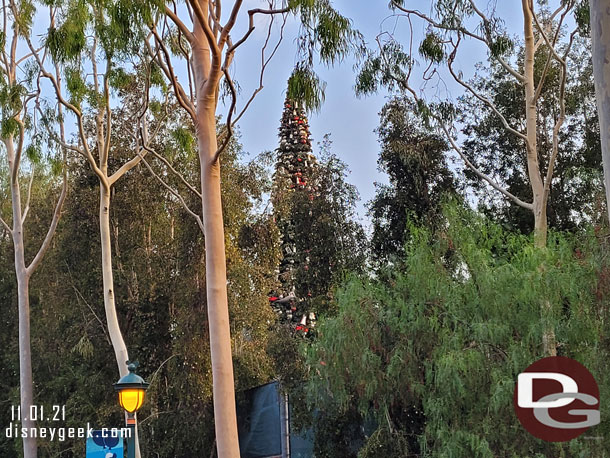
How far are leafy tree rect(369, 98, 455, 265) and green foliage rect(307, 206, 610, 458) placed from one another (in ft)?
11.9

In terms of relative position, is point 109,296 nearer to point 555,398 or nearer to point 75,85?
point 75,85

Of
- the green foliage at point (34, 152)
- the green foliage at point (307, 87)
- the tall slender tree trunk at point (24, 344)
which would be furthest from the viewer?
the green foliage at point (34, 152)

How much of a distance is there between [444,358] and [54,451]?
8.89m

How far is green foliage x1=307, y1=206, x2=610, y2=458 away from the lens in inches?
325

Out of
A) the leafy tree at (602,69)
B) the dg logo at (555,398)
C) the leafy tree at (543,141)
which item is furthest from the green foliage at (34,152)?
→ the leafy tree at (602,69)

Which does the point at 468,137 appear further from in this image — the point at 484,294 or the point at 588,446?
the point at 588,446

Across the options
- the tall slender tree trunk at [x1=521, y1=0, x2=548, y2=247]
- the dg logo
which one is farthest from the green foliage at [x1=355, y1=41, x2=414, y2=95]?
the dg logo

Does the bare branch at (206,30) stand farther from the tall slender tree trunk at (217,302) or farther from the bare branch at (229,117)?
the tall slender tree trunk at (217,302)

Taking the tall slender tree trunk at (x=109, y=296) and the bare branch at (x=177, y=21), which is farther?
the tall slender tree trunk at (x=109, y=296)

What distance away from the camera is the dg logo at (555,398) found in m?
8.01

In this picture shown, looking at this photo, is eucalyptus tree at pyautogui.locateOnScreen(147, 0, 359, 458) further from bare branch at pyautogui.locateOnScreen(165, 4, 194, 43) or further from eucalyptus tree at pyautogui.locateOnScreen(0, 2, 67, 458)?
eucalyptus tree at pyautogui.locateOnScreen(0, 2, 67, 458)

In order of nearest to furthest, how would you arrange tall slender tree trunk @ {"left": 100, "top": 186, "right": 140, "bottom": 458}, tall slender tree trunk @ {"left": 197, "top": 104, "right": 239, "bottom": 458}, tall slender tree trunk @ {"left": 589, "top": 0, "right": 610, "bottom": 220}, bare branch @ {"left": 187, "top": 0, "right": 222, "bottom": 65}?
tall slender tree trunk @ {"left": 589, "top": 0, "right": 610, "bottom": 220}
bare branch @ {"left": 187, "top": 0, "right": 222, "bottom": 65}
tall slender tree trunk @ {"left": 197, "top": 104, "right": 239, "bottom": 458}
tall slender tree trunk @ {"left": 100, "top": 186, "right": 140, "bottom": 458}

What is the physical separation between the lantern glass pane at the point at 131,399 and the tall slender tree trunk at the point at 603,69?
5396 mm

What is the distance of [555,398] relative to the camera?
8391mm
